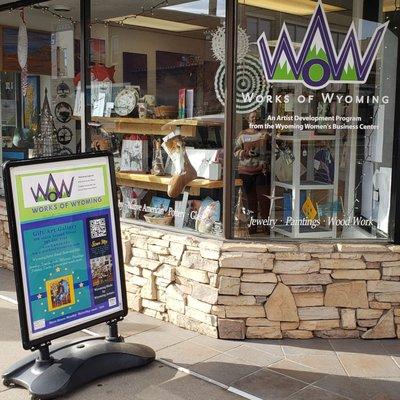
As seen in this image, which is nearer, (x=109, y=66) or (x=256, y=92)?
(x=256, y=92)

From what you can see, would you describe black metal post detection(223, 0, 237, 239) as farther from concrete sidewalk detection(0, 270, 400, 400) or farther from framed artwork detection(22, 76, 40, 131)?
framed artwork detection(22, 76, 40, 131)

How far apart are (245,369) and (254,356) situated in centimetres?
24

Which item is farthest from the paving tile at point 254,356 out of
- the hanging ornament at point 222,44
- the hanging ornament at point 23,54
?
the hanging ornament at point 23,54

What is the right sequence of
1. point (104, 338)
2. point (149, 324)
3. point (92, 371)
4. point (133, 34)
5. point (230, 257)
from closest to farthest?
point (92, 371) → point (104, 338) → point (230, 257) → point (149, 324) → point (133, 34)

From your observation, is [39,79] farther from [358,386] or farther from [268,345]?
[358,386]

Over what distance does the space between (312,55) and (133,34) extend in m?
1.79

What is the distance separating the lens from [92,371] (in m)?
3.62

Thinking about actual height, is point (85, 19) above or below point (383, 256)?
above

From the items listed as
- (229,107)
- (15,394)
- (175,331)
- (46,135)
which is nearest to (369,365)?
(175,331)

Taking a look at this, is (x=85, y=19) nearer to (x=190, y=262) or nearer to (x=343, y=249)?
(x=190, y=262)

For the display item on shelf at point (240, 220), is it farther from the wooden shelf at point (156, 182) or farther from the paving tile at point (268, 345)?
the paving tile at point (268, 345)

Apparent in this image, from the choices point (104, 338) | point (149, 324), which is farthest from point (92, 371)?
point (149, 324)

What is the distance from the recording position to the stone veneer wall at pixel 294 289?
4.31 meters

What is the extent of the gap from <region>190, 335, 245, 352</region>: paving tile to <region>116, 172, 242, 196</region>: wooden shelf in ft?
3.85
